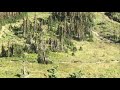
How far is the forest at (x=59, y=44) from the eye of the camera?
17266mm

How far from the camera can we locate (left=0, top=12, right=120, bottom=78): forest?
1727 cm

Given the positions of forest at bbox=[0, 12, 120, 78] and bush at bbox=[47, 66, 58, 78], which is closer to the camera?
bush at bbox=[47, 66, 58, 78]

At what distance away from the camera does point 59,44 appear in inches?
701

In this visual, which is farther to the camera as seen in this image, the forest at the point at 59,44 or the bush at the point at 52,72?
the forest at the point at 59,44

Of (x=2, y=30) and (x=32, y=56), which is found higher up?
(x=2, y=30)

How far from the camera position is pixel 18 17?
17844 mm

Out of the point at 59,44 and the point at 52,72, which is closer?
the point at 52,72

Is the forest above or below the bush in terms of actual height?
above

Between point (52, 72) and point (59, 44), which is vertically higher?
point (59, 44)

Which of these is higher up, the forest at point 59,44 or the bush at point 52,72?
the forest at point 59,44
